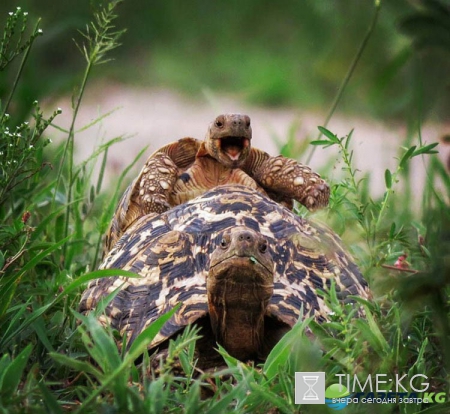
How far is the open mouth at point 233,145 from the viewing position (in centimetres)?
313

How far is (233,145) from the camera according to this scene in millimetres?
3150

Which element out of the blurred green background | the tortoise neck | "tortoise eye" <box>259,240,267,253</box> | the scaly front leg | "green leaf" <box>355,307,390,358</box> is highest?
the blurred green background

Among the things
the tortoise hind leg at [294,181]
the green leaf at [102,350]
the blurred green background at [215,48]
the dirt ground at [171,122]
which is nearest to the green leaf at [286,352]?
the green leaf at [102,350]

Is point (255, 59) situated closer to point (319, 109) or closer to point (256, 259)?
point (319, 109)

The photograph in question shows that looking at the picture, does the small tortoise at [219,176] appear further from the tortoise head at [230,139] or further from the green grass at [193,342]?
the green grass at [193,342]

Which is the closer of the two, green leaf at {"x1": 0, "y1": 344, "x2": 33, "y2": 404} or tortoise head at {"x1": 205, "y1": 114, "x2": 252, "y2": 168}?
green leaf at {"x1": 0, "y1": 344, "x2": 33, "y2": 404}

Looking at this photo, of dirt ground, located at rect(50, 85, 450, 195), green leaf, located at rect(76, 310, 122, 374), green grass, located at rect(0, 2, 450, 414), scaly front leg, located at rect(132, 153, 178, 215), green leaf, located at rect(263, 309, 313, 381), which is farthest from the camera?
dirt ground, located at rect(50, 85, 450, 195)

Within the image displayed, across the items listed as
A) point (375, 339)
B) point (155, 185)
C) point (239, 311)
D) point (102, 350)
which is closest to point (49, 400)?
point (102, 350)

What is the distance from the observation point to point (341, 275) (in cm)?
259

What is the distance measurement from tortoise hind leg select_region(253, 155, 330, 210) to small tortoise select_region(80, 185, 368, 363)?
292 millimetres

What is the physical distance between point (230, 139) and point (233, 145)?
0.02 meters

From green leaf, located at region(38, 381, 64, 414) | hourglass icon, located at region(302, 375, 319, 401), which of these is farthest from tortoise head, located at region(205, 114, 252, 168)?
green leaf, located at region(38, 381, 64, 414)

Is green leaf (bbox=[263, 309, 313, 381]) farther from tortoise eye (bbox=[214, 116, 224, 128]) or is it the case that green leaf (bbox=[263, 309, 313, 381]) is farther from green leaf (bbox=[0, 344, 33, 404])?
tortoise eye (bbox=[214, 116, 224, 128])

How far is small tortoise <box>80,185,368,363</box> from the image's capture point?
222 centimetres
